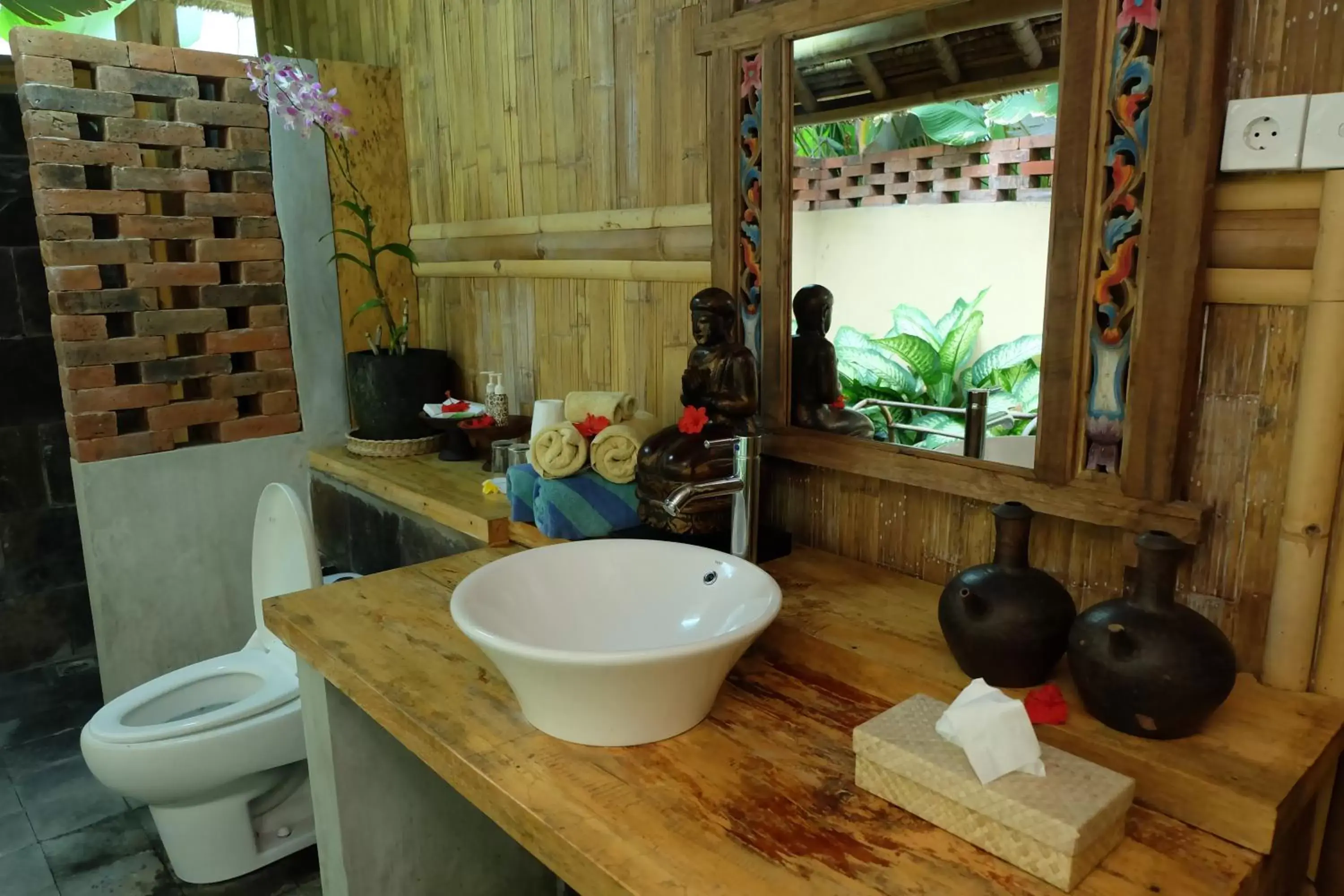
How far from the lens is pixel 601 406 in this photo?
1.82 m

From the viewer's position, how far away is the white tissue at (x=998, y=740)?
868 mm

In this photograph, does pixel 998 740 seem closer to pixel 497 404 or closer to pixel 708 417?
pixel 708 417

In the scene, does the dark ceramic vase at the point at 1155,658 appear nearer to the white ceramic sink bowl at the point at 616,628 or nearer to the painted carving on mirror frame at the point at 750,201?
the white ceramic sink bowl at the point at 616,628

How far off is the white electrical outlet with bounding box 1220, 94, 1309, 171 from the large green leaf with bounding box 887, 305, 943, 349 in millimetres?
400

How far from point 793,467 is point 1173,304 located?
27.9 inches

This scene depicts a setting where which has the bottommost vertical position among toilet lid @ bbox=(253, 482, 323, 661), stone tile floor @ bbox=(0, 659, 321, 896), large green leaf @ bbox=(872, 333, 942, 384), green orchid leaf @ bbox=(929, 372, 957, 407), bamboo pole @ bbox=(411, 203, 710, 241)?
stone tile floor @ bbox=(0, 659, 321, 896)

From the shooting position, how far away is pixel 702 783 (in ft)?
3.30

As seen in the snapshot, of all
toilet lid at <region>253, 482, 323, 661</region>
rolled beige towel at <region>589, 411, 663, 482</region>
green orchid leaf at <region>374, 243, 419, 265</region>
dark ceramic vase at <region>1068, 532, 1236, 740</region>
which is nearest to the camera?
dark ceramic vase at <region>1068, 532, 1236, 740</region>

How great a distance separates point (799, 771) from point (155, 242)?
2.34 m

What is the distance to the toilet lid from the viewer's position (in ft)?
6.48

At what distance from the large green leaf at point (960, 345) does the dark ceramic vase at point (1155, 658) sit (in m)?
0.38

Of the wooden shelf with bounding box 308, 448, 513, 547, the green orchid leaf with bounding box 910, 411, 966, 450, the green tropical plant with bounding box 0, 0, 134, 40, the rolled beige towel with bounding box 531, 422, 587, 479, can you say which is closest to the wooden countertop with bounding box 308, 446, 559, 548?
the wooden shelf with bounding box 308, 448, 513, 547

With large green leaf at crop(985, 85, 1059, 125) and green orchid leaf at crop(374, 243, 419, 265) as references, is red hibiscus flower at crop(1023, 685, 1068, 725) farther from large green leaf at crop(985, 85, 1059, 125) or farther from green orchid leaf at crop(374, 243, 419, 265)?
green orchid leaf at crop(374, 243, 419, 265)

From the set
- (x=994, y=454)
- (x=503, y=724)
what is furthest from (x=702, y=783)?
(x=994, y=454)
